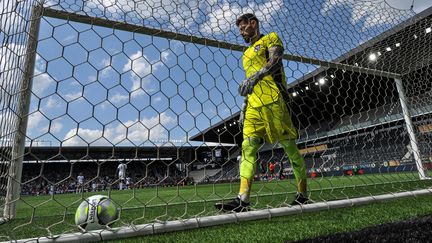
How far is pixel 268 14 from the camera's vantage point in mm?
2736

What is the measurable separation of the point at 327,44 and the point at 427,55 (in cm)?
250

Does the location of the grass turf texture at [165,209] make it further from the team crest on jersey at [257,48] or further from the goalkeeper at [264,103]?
the team crest on jersey at [257,48]

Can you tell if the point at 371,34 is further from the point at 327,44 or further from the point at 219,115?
the point at 219,115

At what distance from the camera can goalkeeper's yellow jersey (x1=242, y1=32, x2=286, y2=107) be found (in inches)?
81.3

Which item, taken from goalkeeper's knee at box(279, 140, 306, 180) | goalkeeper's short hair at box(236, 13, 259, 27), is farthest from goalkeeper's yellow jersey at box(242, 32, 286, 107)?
goalkeeper's knee at box(279, 140, 306, 180)

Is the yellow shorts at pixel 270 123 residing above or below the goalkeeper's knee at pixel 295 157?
above

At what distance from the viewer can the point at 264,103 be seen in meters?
2.05

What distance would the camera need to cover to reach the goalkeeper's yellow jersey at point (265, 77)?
2.07 m

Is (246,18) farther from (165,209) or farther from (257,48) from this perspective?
(165,209)

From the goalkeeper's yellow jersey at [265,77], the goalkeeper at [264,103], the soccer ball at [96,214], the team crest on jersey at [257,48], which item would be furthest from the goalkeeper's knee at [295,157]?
the soccer ball at [96,214]

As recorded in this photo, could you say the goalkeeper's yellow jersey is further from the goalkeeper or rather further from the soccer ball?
the soccer ball

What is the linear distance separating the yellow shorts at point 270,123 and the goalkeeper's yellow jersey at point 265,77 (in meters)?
0.05

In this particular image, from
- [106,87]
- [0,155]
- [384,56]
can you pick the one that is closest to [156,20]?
[106,87]

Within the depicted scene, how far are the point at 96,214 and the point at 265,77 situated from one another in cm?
140
